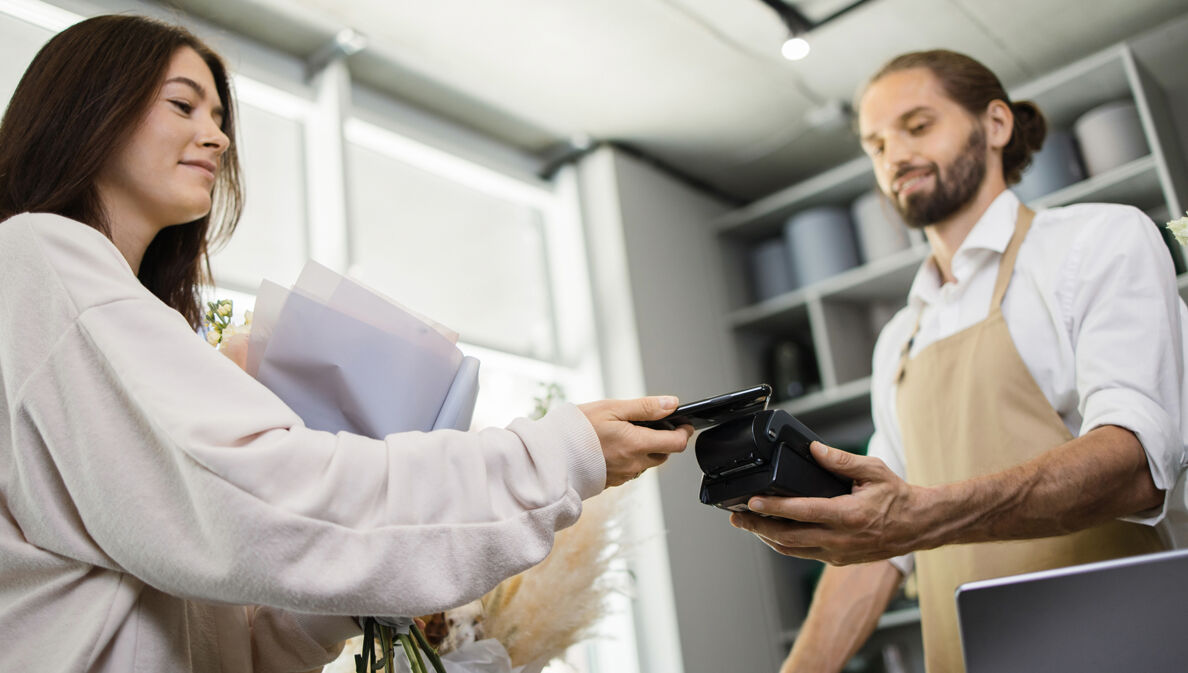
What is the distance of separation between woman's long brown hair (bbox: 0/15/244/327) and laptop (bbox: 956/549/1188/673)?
3.41 feet

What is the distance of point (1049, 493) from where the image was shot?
1.41m

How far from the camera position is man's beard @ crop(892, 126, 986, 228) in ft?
6.50

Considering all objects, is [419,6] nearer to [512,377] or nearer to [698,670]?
[512,377]

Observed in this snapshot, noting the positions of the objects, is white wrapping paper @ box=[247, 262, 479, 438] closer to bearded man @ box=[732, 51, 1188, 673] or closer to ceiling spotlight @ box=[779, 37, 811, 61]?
bearded man @ box=[732, 51, 1188, 673]

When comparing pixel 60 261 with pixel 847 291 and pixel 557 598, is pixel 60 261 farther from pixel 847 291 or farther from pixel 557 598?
pixel 847 291

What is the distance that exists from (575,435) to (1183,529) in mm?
1106

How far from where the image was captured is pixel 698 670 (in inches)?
122

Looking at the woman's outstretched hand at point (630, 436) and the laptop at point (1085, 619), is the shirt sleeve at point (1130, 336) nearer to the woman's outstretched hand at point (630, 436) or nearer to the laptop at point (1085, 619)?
the laptop at point (1085, 619)

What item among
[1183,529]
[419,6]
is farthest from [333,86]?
[1183,529]

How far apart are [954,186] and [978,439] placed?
535 millimetres

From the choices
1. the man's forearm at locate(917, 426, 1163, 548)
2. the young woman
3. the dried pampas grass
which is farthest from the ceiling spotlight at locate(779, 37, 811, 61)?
the young woman

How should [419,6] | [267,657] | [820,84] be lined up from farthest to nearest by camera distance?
[820,84]
[419,6]
[267,657]

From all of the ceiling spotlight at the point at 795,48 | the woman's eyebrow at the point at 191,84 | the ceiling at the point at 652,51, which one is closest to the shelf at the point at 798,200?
the ceiling at the point at 652,51

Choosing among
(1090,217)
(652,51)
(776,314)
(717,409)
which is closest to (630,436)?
(717,409)
